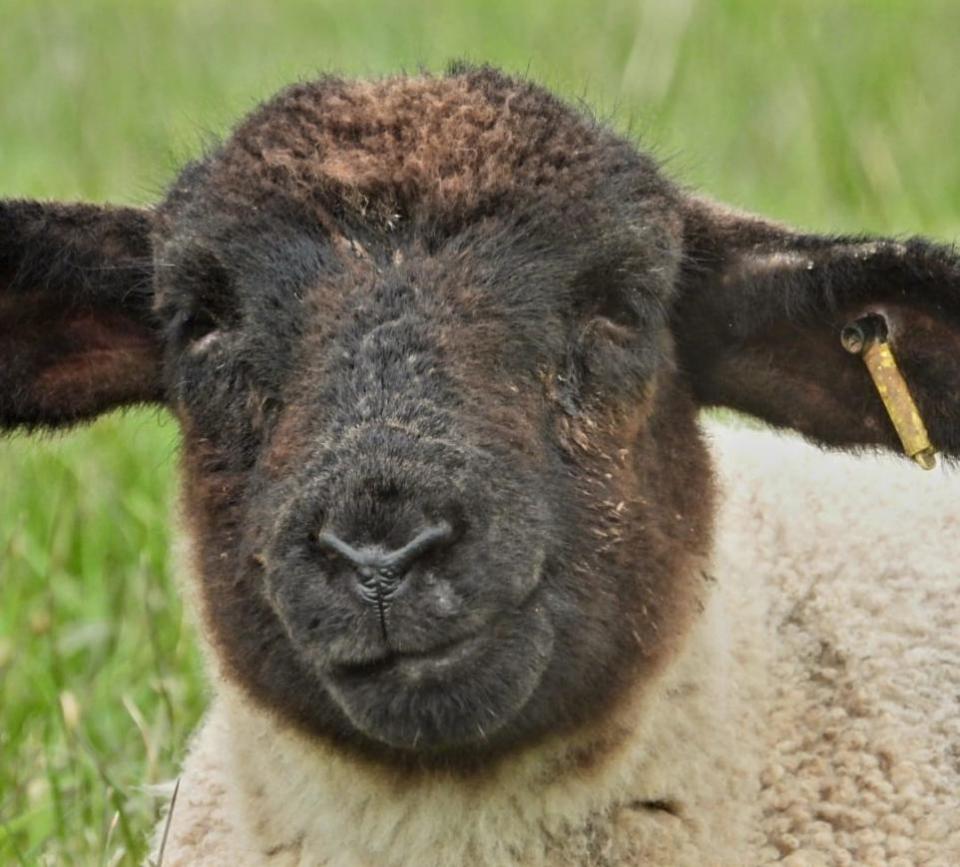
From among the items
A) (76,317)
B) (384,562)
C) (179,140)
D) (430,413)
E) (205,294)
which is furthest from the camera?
(179,140)

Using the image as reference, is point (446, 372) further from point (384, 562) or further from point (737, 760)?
point (737, 760)

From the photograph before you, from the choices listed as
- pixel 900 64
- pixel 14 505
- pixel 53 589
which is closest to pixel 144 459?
pixel 14 505

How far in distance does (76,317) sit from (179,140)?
496 centimetres

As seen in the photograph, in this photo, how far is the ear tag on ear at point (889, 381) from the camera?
4480mm

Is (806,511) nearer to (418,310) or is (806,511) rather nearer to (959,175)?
(418,310)

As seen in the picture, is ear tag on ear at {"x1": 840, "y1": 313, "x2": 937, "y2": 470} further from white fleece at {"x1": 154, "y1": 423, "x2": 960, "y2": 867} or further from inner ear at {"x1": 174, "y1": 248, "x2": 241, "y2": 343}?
inner ear at {"x1": 174, "y1": 248, "x2": 241, "y2": 343}

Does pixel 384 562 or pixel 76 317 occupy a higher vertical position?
pixel 76 317

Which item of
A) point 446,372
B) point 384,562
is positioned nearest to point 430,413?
point 446,372

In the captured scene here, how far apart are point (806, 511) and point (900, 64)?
6306 millimetres

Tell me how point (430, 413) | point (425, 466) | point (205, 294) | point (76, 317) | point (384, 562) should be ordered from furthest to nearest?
1. point (76, 317)
2. point (205, 294)
3. point (430, 413)
4. point (425, 466)
5. point (384, 562)

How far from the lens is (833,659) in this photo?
4.77 metres

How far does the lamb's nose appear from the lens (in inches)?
144

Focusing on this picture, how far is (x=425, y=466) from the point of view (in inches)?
148

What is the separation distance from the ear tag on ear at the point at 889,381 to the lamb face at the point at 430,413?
16.2 inches
